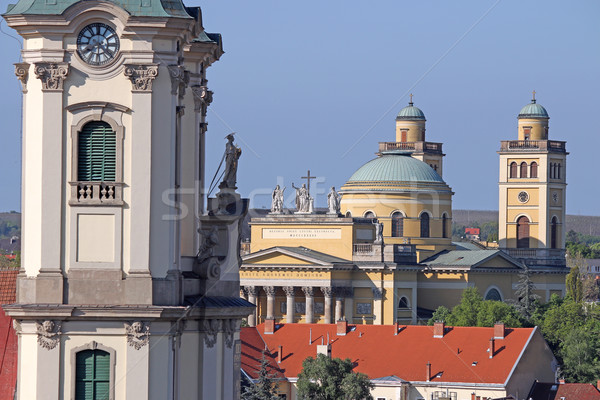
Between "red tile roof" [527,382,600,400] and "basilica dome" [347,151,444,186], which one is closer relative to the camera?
"red tile roof" [527,382,600,400]

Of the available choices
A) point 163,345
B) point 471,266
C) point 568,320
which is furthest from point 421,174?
point 163,345

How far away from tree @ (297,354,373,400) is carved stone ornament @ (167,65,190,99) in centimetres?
5362

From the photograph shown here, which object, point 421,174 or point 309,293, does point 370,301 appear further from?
point 421,174

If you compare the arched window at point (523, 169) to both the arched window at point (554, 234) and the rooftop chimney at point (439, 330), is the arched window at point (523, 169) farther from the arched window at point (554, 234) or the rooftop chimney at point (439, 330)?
the rooftop chimney at point (439, 330)

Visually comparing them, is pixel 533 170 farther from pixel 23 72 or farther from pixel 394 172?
pixel 23 72

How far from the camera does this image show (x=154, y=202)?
27609 mm

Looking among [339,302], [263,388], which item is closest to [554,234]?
[339,302]

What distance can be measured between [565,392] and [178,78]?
62829 millimetres

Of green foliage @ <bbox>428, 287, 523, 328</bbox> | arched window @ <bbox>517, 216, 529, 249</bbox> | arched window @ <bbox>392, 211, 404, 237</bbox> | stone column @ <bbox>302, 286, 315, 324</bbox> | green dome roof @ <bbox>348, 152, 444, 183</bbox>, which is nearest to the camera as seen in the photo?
green foliage @ <bbox>428, 287, 523, 328</bbox>

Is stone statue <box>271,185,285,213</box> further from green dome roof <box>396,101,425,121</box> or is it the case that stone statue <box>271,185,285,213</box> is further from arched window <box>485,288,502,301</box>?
green dome roof <box>396,101,425,121</box>

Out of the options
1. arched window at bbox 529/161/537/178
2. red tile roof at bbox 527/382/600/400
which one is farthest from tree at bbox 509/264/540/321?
red tile roof at bbox 527/382/600/400

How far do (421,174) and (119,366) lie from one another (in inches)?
4800

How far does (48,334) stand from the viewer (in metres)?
27.7

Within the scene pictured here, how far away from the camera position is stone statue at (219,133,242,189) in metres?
31.3
